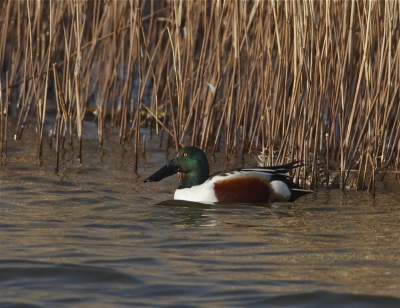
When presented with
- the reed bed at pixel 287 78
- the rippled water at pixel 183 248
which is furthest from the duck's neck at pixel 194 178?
the reed bed at pixel 287 78

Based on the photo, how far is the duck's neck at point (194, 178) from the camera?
6.28 m

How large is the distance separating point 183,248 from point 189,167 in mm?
1851

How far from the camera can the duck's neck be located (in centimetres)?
628

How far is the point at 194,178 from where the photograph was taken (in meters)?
6.30


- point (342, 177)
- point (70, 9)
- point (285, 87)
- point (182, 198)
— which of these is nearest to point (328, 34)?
point (285, 87)

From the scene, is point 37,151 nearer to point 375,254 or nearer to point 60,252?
point 60,252

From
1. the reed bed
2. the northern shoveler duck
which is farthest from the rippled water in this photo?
the reed bed

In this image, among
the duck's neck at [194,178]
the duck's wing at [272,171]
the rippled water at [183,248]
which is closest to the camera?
the rippled water at [183,248]

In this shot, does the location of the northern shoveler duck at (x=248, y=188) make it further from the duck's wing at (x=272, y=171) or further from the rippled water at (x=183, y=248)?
the rippled water at (x=183, y=248)

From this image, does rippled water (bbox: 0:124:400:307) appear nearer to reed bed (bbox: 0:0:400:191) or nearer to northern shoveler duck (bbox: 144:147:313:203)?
northern shoveler duck (bbox: 144:147:313:203)

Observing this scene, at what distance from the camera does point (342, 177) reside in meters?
6.28

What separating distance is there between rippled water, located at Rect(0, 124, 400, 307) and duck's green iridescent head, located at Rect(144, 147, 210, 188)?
0.54 feet

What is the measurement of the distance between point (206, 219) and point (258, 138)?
2017mm

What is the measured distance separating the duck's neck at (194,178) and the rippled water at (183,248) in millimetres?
154
